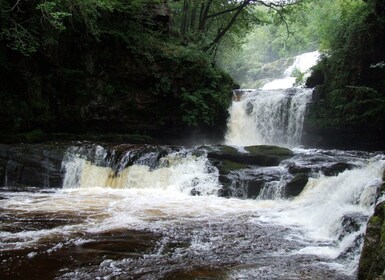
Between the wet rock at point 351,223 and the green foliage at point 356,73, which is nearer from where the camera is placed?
the wet rock at point 351,223

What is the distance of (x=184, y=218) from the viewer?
717cm

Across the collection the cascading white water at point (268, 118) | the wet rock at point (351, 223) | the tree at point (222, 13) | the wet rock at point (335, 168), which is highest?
the tree at point (222, 13)

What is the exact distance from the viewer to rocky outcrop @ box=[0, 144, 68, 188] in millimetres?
10812

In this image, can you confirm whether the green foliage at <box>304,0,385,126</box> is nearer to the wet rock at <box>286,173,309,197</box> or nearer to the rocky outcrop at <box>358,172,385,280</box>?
the wet rock at <box>286,173,309,197</box>

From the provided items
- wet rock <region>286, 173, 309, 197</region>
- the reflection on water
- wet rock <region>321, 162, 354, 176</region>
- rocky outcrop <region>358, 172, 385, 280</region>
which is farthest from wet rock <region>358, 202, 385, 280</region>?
wet rock <region>321, 162, 354, 176</region>

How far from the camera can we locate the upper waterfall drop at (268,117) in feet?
53.2

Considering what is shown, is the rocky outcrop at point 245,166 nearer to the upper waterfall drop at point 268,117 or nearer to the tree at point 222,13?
the upper waterfall drop at point 268,117

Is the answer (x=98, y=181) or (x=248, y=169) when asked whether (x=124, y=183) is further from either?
(x=248, y=169)

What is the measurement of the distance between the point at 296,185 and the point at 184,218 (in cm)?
369

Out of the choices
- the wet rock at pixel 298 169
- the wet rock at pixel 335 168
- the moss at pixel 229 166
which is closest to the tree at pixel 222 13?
the moss at pixel 229 166

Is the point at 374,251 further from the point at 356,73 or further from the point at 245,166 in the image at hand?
the point at 356,73

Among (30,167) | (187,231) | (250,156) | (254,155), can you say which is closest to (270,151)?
(254,155)

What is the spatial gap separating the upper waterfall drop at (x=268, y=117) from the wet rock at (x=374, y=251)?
12139 mm

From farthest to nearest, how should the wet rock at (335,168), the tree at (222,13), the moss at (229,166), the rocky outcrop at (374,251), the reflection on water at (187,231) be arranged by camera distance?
1. the tree at (222,13)
2. the moss at (229,166)
3. the wet rock at (335,168)
4. the reflection on water at (187,231)
5. the rocky outcrop at (374,251)
